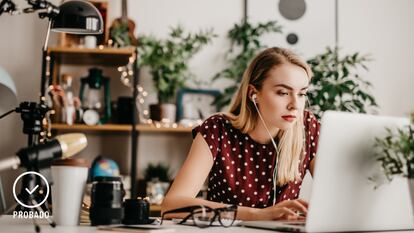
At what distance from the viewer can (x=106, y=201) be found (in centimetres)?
144

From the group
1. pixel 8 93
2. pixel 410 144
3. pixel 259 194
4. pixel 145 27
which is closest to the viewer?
pixel 410 144

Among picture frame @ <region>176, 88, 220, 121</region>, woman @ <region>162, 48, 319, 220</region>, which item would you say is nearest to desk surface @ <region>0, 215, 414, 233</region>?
woman @ <region>162, 48, 319, 220</region>

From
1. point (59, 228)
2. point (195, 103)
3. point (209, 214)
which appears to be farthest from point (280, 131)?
point (195, 103)

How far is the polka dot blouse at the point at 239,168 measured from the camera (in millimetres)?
2189

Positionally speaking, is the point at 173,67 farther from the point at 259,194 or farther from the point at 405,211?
the point at 405,211

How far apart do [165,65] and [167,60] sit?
33 mm

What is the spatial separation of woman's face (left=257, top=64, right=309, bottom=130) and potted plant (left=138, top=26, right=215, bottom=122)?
1.48 meters

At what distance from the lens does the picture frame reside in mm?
3746

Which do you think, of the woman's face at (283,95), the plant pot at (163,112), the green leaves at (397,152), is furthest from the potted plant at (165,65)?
the green leaves at (397,152)

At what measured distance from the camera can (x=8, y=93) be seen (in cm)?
320

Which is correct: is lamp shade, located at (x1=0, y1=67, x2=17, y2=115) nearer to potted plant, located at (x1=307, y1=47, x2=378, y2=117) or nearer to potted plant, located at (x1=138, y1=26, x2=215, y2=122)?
potted plant, located at (x1=138, y1=26, x2=215, y2=122)

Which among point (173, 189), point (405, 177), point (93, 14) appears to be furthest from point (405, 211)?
point (93, 14)

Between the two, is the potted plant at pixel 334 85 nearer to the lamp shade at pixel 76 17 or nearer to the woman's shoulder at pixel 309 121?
the woman's shoulder at pixel 309 121

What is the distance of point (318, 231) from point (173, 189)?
75 centimetres
